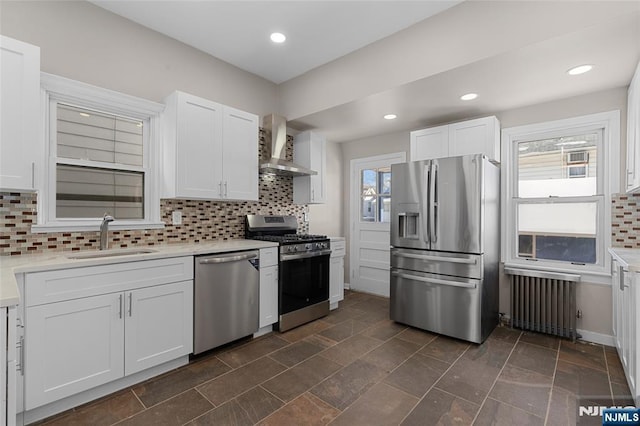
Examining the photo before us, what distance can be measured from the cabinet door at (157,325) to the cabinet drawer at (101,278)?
7 centimetres

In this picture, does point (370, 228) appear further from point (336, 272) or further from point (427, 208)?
point (427, 208)

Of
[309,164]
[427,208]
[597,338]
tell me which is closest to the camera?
[597,338]

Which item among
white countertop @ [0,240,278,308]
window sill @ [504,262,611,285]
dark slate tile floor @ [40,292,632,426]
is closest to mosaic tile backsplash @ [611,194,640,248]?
window sill @ [504,262,611,285]

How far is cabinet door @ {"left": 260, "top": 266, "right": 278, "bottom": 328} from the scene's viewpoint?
2.98 meters

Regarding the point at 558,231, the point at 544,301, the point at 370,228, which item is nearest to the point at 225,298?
the point at 370,228

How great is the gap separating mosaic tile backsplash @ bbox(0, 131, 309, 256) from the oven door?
828 mm

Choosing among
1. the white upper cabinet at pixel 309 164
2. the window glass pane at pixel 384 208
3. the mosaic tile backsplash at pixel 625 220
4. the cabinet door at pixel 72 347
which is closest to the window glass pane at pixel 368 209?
A: the window glass pane at pixel 384 208

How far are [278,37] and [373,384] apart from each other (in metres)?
3.13

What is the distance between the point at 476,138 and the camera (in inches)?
129

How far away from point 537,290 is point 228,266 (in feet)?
10.2

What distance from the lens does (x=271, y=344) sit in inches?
112

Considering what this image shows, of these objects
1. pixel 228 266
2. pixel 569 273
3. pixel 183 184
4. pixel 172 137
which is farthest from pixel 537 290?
pixel 172 137

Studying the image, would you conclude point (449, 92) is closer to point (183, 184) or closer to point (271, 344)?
point (183, 184)

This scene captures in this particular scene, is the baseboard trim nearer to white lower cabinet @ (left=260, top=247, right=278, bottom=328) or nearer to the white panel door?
the white panel door
